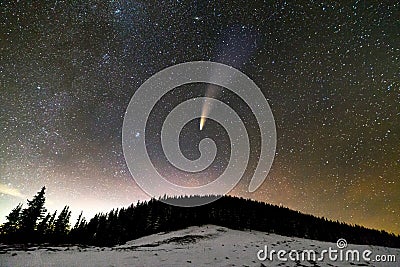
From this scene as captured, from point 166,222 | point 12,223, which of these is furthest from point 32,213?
point 166,222

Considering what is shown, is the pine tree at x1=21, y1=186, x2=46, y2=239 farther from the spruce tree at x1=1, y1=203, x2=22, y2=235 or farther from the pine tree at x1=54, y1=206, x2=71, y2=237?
the pine tree at x1=54, y1=206, x2=71, y2=237

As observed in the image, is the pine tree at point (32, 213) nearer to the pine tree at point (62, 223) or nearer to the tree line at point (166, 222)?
the tree line at point (166, 222)

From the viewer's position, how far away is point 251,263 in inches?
938

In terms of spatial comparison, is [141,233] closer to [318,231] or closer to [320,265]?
[320,265]

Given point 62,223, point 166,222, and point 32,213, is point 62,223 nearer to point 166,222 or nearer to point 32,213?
point 32,213

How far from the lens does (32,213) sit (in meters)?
43.2

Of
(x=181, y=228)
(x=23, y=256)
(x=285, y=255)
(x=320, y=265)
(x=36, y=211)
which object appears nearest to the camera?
(x=23, y=256)

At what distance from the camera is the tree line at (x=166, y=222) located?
52.8 meters

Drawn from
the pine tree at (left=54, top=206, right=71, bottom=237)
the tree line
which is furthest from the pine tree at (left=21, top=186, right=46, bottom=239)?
the pine tree at (left=54, top=206, right=71, bottom=237)

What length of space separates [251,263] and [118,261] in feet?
43.1

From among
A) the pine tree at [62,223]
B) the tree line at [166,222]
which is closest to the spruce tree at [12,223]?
the tree line at [166,222]

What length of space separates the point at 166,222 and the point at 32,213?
33.7 meters

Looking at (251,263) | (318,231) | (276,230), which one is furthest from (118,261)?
(318,231)

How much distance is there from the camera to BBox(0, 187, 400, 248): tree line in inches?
2080
